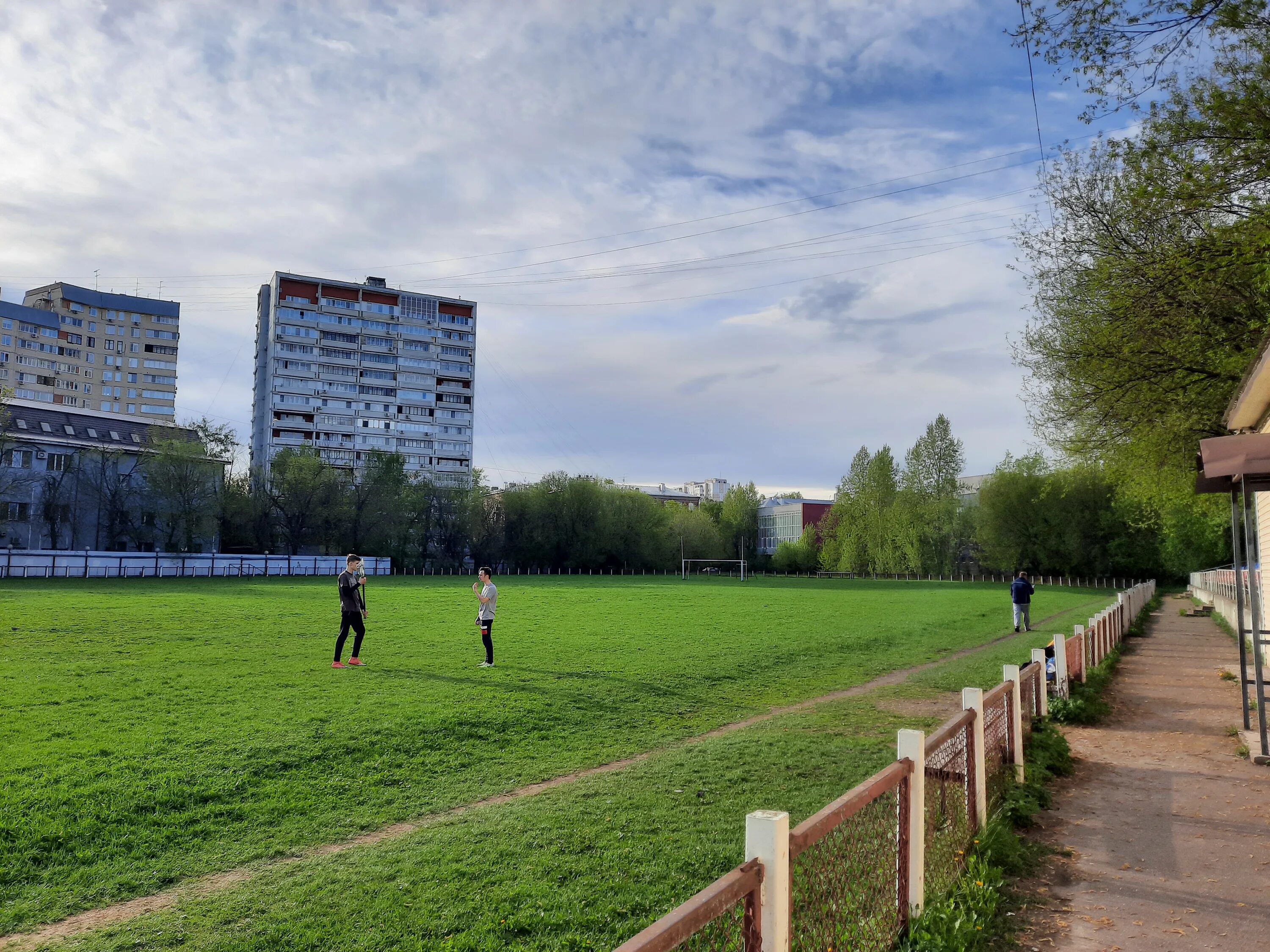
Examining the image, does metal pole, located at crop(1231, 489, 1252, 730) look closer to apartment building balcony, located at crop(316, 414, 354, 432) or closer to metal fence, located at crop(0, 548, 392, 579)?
metal fence, located at crop(0, 548, 392, 579)

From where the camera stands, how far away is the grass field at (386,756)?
17.9 ft

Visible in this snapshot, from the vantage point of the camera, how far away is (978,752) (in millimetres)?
6199

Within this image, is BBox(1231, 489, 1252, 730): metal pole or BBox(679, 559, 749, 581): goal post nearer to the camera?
BBox(1231, 489, 1252, 730): metal pole

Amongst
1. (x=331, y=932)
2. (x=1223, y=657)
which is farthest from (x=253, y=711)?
(x=1223, y=657)

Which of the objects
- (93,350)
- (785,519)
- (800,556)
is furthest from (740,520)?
(93,350)

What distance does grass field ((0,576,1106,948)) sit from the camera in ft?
17.9

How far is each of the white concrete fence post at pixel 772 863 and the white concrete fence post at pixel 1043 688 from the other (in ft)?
28.5

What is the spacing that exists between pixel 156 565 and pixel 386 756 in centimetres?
4904

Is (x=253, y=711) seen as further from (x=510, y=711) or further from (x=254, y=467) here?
(x=254, y=467)

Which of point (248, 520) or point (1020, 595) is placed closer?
point (1020, 595)

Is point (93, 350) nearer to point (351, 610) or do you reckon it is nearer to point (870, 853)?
point (351, 610)

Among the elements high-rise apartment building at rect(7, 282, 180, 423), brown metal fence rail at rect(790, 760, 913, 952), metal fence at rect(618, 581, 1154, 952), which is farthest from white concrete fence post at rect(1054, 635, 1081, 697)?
high-rise apartment building at rect(7, 282, 180, 423)

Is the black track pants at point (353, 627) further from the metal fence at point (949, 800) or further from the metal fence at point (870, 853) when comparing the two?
the metal fence at point (949, 800)

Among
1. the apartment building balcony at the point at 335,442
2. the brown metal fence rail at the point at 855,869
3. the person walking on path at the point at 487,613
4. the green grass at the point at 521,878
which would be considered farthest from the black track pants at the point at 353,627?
the apartment building balcony at the point at 335,442
